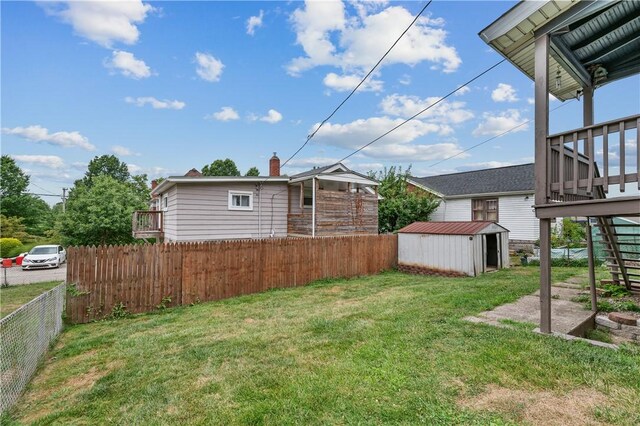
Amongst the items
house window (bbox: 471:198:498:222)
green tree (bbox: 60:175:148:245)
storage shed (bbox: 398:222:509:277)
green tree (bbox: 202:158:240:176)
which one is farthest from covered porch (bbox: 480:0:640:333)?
green tree (bbox: 202:158:240:176)

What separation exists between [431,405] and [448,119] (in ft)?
46.6

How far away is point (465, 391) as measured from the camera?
9.33 feet

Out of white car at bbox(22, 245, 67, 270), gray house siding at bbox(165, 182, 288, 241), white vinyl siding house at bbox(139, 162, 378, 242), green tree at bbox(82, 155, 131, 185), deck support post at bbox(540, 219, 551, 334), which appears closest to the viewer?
deck support post at bbox(540, 219, 551, 334)

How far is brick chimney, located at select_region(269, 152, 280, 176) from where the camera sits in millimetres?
17266

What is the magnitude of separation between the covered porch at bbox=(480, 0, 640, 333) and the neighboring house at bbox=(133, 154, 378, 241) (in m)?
9.76

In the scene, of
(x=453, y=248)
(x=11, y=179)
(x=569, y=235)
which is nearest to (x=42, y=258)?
(x=453, y=248)

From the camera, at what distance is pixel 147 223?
16203 mm

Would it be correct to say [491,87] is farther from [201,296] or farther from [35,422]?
[35,422]

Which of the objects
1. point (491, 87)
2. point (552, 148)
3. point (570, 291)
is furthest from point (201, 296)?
point (491, 87)

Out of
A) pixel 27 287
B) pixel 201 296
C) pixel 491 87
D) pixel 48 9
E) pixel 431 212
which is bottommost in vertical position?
pixel 27 287

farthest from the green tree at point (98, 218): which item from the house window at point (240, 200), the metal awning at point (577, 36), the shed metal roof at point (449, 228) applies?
the metal awning at point (577, 36)

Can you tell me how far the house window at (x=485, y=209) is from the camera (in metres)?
17.6

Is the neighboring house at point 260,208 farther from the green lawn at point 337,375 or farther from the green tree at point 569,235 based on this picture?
the green tree at point 569,235

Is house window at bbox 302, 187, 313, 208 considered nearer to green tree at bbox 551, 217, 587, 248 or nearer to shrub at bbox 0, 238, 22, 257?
green tree at bbox 551, 217, 587, 248
